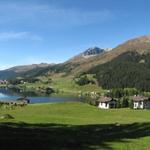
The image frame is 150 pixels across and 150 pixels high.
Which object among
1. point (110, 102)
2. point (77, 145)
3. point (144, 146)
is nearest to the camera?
point (77, 145)

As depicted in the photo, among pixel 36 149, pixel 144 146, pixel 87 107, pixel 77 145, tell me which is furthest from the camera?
pixel 87 107

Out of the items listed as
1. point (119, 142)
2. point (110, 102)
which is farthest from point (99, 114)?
point (110, 102)

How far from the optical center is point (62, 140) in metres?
29.8

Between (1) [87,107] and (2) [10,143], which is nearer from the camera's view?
(2) [10,143]

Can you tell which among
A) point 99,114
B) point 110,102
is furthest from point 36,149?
point 110,102

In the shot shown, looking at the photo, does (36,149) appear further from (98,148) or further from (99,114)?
(99,114)

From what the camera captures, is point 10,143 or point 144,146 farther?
point 144,146

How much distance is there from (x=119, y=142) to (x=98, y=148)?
14.2 feet

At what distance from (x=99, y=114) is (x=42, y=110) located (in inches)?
486

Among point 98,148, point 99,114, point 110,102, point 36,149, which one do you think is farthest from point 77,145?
point 110,102

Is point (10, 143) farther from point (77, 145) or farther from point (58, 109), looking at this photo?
point (58, 109)

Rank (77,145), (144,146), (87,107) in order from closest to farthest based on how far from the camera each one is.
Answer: (77,145) < (144,146) < (87,107)

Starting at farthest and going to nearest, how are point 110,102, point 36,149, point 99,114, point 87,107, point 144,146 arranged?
point 110,102 < point 87,107 < point 99,114 < point 144,146 < point 36,149

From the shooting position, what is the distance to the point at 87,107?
91812 mm
